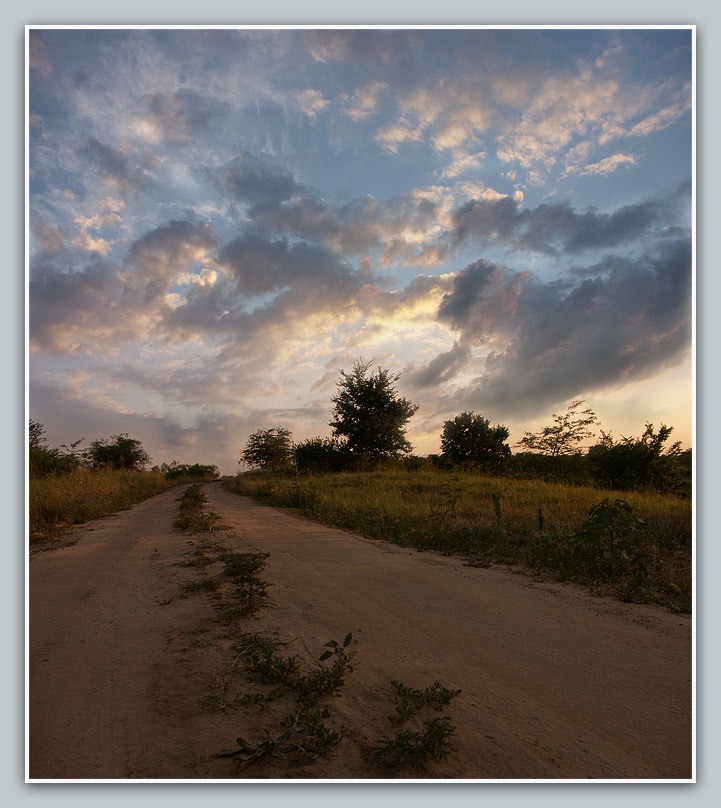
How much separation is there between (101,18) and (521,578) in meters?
6.03

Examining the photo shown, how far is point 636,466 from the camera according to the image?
18.7 metres

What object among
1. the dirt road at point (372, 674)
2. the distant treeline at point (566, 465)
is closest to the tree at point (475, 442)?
the distant treeline at point (566, 465)

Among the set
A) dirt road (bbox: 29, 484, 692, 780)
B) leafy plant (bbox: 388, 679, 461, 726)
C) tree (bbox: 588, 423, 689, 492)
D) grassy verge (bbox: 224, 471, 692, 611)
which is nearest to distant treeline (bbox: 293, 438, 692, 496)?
tree (bbox: 588, 423, 689, 492)

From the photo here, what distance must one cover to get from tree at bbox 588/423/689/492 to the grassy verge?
8230 mm

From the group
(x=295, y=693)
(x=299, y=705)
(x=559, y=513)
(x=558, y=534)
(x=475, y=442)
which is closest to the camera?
(x=299, y=705)

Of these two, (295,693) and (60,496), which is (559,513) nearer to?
(295,693)

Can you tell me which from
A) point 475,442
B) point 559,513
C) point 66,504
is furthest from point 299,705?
point 475,442

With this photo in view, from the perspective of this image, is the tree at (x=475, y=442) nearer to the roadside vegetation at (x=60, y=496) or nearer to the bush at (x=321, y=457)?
the bush at (x=321, y=457)

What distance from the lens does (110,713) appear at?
218 cm

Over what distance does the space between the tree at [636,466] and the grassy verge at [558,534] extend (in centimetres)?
823

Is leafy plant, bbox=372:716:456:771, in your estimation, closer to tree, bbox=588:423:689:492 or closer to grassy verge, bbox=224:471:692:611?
grassy verge, bbox=224:471:692:611

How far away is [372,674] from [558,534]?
13.7 feet

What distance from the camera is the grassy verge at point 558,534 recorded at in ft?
15.6

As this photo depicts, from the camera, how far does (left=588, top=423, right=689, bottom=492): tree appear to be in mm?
17406
